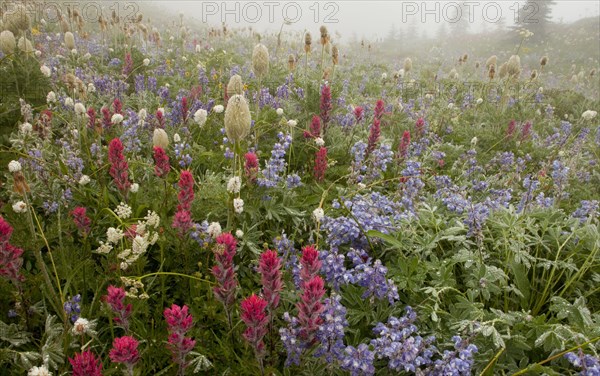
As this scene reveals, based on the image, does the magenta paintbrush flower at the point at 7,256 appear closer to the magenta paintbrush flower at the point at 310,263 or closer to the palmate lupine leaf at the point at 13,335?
the palmate lupine leaf at the point at 13,335

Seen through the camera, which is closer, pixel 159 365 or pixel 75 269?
pixel 159 365

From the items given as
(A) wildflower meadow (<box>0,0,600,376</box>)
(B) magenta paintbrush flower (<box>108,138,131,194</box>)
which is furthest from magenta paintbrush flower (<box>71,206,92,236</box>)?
(B) magenta paintbrush flower (<box>108,138,131,194</box>)

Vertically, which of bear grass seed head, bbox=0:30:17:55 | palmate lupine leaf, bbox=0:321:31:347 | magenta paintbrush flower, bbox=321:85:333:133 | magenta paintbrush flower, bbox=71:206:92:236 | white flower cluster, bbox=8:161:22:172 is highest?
bear grass seed head, bbox=0:30:17:55

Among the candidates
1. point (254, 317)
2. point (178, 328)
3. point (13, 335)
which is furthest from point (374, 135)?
point (13, 335)

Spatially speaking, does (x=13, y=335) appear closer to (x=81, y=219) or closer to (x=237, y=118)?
(x=81, y=219)

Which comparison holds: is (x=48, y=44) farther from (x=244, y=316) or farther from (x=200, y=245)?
(x=244, y=316)

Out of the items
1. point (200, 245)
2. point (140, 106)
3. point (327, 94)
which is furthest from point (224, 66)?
point (200, 245)

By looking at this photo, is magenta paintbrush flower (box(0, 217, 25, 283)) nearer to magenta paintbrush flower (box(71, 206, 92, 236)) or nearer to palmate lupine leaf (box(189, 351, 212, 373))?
magenta paintbrush flower (box(71, 206, 92, 236))

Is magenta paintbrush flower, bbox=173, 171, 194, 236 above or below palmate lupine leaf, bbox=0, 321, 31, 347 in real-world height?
above

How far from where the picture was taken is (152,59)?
6969 mm

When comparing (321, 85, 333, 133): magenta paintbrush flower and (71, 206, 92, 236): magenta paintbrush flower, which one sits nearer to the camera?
(71, 206, 92, 236): magenta paintbrush flower

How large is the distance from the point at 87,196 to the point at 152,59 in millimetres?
4886

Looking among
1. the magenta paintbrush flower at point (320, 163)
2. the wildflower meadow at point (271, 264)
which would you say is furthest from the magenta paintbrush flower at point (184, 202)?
the magenta paintbrush flower at point (320, 163)

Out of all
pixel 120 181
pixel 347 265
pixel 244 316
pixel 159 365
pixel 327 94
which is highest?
pixel 327 94
